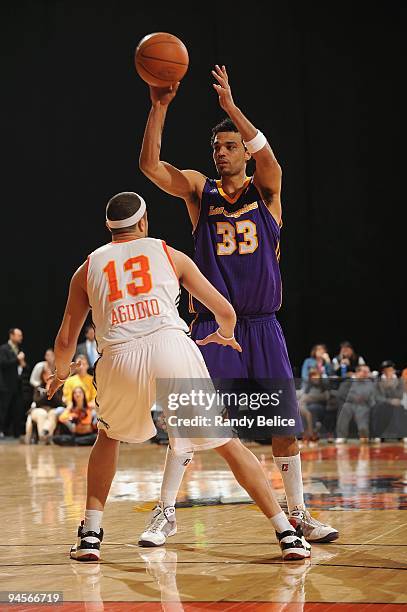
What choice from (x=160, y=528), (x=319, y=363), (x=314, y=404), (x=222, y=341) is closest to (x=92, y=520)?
(x=160, y=528)

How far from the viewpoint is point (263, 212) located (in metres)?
5.07

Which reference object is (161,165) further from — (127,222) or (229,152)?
(127,222)

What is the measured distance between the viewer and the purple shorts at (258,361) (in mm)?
4922

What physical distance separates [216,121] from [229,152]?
12320 millimetres

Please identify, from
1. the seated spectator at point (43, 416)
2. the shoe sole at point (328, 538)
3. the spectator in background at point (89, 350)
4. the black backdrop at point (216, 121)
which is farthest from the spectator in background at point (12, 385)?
the shoe sole at point (328, 538)

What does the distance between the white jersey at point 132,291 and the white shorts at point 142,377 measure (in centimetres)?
6

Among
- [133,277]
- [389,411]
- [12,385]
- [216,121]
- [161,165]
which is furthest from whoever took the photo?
[216,121]

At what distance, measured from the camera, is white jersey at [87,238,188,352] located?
4.30 metres

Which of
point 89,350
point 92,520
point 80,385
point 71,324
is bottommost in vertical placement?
point 80,385

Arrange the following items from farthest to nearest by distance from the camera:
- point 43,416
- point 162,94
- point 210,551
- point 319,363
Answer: point 43,416, point 319,363, point 162,94, point 210,551

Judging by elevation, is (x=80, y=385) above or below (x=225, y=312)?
below

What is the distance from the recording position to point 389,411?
12.2m

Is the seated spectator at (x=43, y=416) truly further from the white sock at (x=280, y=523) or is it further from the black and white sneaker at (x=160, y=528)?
the white sock at (x=280, y=523)

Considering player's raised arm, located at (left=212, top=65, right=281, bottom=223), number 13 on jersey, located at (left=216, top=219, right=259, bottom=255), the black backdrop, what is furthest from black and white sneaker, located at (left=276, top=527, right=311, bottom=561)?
the black backdrop
